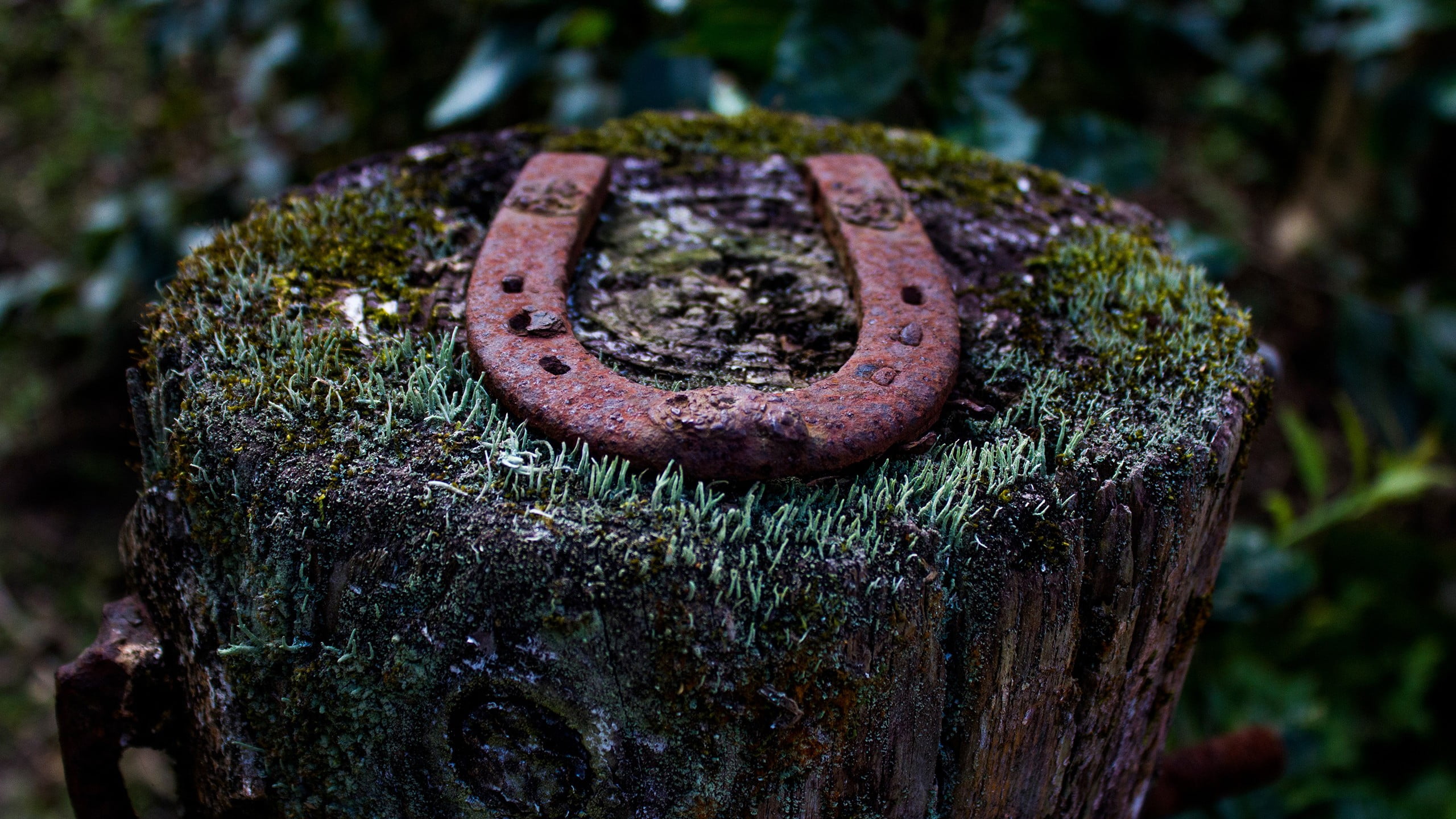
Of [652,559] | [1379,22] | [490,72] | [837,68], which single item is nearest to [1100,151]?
[837,68]

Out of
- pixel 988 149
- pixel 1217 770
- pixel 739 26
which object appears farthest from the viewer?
pixel 739 26

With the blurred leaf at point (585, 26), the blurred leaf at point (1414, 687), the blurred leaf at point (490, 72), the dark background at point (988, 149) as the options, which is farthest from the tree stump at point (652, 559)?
the blurred leaf at point (1414, 687)

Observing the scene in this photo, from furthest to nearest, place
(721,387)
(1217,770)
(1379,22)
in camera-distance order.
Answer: (1379,22) < (1217,770) < (721,387)

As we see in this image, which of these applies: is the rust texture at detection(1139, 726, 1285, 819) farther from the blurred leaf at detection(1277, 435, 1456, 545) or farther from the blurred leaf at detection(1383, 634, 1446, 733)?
the blurred leaf at detection(1383, 634, 1446, 733)

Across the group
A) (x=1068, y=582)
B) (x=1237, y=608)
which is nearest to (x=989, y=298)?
(x=1068, y=582)

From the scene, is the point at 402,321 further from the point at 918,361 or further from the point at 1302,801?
the point at 1302,801

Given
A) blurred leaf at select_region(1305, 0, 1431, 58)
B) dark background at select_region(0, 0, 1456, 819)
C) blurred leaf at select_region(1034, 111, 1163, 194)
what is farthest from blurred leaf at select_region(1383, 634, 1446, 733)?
blurred leaf at select_region(1305, 0, 1431, 58)

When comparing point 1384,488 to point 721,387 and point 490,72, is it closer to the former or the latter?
point 721,387
